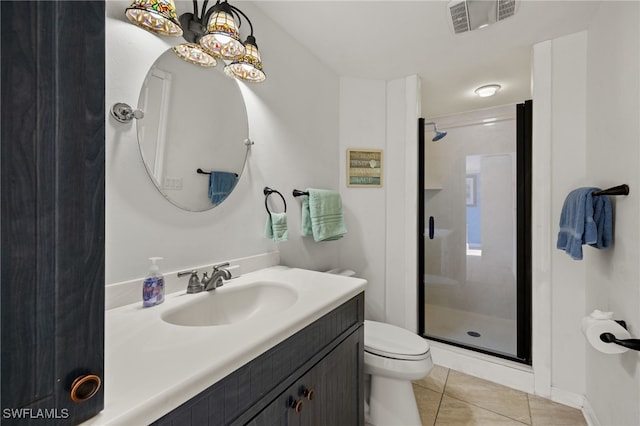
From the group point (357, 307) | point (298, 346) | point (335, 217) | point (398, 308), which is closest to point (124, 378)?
point (298, 346)

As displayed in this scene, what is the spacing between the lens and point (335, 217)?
1859mm

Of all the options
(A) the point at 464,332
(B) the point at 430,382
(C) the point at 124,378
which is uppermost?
(C) the point at 124,378

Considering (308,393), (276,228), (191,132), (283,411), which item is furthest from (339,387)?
(191,132)

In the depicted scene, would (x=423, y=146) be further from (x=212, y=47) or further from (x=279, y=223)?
(x=212, y=47)

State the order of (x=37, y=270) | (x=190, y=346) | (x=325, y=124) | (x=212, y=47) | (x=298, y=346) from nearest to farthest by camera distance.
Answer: (x=37, y=270) → (x=190, y=346) → (x=298, y=346) → (x=212, y=47) → (x=325, y=124)

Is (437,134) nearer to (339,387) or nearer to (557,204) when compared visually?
(557,204)

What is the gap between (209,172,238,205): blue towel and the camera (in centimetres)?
124

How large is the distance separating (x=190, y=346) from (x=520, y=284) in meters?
2.15

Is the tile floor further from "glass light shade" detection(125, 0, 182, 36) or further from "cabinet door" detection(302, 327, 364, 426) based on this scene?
"glass light shade" detection(125, 0, 182, 36)

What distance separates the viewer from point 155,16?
0.96 metres

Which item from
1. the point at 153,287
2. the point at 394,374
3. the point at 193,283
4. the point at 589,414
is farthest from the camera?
the point at 589,414

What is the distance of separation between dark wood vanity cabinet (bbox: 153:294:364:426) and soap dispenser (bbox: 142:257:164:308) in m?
0.46

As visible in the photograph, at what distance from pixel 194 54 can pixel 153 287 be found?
3.05 ft

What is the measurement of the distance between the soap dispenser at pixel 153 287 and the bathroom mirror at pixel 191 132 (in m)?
0.27
